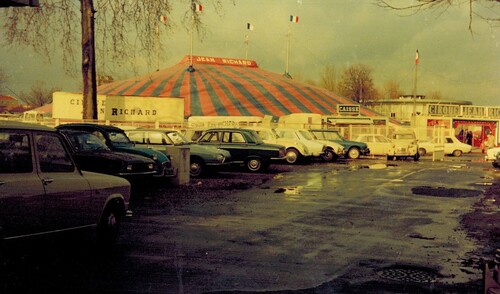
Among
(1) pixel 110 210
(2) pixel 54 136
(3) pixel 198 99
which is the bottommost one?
(1) pixel 110 210

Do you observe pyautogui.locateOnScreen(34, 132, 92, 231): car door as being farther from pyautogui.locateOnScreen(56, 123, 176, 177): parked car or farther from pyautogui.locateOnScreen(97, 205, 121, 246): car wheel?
pyautogui.locateOnScreen(56, 123, 176, 177): parked car

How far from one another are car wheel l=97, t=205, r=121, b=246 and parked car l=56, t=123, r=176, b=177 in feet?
22.0

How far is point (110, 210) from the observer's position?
7875mm

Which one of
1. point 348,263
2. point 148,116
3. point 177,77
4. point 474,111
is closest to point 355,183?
point 348,263

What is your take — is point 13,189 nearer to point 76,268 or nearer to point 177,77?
point 76,268

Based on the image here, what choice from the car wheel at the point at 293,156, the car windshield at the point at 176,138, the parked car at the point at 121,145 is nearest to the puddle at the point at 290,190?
the parked car at the point at 121,145

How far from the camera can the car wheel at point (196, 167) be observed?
19.3m

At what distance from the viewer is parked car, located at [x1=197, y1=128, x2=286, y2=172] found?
2231cm

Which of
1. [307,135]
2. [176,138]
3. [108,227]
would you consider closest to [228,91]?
[307,135]

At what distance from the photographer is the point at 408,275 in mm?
6758

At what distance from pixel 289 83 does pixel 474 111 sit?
28304 mm

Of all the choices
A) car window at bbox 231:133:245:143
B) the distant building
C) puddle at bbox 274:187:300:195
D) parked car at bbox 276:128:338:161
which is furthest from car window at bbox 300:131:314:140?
the distant building

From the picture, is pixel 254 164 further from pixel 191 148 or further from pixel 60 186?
pixel 60 186

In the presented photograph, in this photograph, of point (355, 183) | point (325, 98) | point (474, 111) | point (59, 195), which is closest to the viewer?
point (59, 195)
